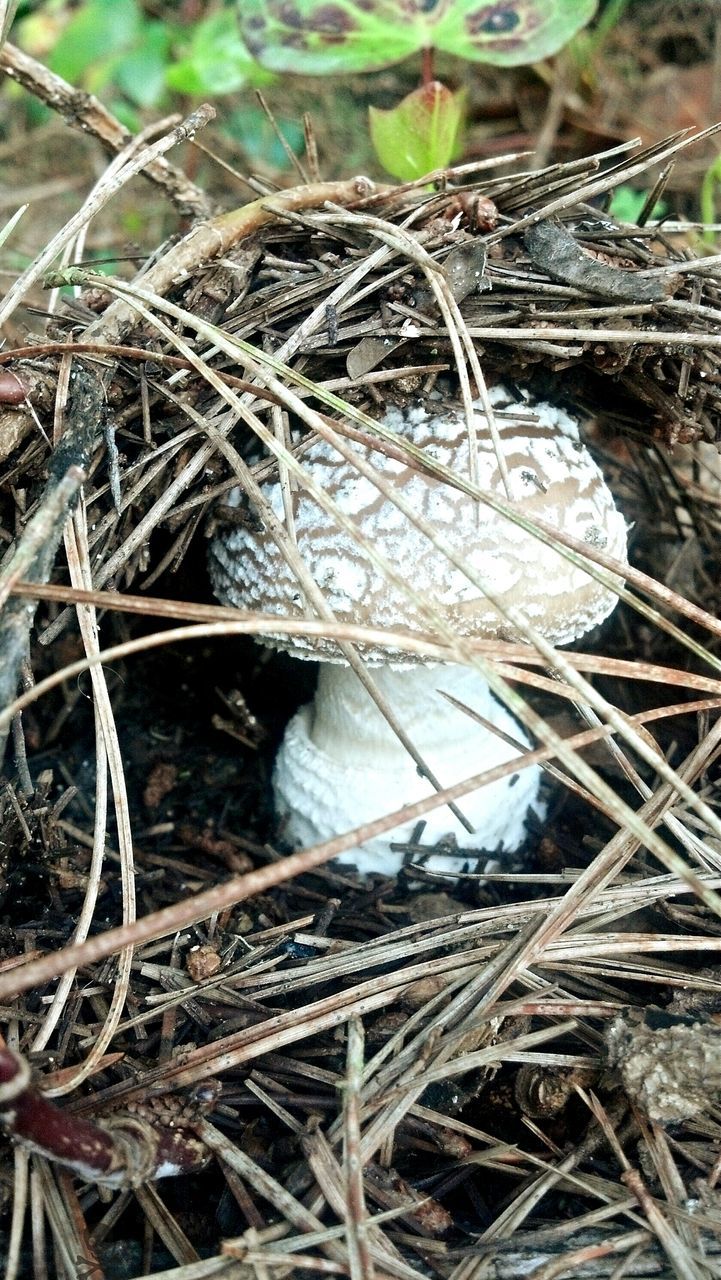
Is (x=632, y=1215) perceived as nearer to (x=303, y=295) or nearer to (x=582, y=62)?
(x=303, y=295)

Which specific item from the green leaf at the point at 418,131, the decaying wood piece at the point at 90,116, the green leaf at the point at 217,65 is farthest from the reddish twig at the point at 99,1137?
the green leaf at the point at 217,65

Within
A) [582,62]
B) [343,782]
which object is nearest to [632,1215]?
[343,782]

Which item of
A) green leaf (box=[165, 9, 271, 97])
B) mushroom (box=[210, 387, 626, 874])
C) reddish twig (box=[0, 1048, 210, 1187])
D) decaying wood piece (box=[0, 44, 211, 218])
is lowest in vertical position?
reddish twig (box=[0, 1048, 210, 1187])

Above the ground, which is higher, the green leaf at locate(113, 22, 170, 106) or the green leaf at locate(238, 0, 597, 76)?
the green leaf at locate(113, 22, 170, 106)

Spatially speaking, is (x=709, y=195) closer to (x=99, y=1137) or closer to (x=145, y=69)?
(x=99, y=1137)

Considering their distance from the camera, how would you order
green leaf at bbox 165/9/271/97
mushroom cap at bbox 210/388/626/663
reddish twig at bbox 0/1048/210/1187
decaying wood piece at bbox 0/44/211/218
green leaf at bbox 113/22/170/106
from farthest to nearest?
green leaf at bbox 113/22/170/106
green leaf at bbox 165/9/271/97
decaying wood piece at bbox 0/44/211/218
mushroom cap at bbox 210/388/626/663
reddish twig at bbox 0/1048/210/1187

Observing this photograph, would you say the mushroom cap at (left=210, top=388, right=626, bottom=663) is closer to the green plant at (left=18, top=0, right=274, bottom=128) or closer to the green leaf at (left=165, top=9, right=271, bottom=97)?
the green leaf at (left=165, top=9, right=271, bottom=97)

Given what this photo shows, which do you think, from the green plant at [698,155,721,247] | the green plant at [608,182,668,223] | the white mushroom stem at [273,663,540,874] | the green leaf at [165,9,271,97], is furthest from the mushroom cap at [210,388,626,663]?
the green leaf at [165,9,271,97]
